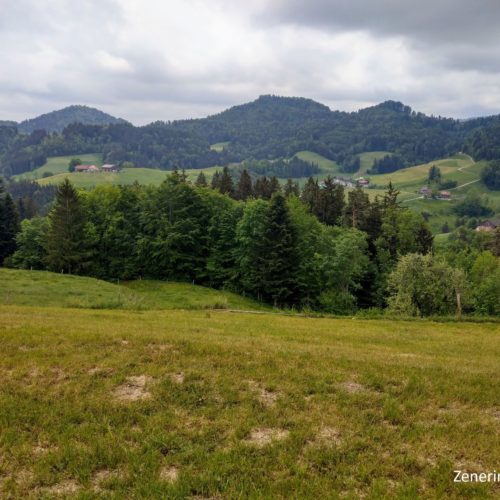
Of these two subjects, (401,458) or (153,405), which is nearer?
(401,458)

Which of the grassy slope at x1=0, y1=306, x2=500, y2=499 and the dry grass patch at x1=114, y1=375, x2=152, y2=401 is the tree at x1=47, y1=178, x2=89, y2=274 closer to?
the grassy slope at x1=0, y1=306, x2=500, y2=499

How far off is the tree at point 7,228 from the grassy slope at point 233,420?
249 ft

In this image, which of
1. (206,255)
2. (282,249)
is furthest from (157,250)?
(282,249)

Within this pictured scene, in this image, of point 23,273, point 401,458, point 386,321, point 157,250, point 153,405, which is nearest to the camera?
point 401,458

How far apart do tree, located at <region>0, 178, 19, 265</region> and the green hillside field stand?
2972 inches

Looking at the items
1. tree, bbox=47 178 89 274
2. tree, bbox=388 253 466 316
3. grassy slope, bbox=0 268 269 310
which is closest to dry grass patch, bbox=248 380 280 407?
grassy slope, bbox=0 268 269 310

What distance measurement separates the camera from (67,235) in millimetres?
67188

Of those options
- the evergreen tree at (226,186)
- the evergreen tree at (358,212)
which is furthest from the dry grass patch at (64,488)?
the evergreen tree at (226,186)

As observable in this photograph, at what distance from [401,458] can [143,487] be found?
5145mm

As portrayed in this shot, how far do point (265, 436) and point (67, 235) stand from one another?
2574 inches

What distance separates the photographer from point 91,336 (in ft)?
50.8

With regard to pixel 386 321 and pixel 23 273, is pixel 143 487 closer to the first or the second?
pixel 386 321

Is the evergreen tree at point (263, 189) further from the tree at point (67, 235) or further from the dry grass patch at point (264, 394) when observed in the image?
the dry grass patch at point (264, 394)

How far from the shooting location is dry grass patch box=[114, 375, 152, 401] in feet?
35.9
